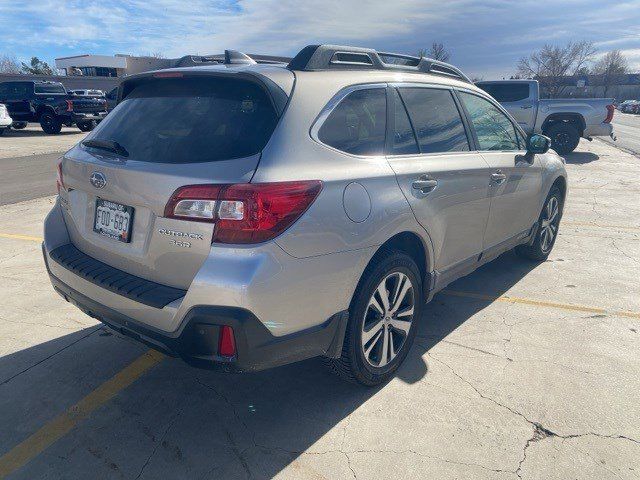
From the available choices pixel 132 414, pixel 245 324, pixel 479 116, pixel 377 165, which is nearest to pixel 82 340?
pixel 132 414

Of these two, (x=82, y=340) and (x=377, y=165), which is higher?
(x=377, y=165)

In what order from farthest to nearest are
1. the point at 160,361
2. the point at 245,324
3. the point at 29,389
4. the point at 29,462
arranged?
the point at 160,361, the point at 29,389, the point at 29,462, the point at 245,324

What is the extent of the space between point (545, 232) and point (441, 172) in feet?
8.40

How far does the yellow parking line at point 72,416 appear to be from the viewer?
7.82 feet

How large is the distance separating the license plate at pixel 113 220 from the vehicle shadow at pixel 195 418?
98 centimetres

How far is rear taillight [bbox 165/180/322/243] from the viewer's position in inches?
84.3

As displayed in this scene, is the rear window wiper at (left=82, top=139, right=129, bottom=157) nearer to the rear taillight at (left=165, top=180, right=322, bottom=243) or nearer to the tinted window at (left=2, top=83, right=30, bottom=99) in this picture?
the rear taillight at (left=165, top=180, right=322, bottom=243)

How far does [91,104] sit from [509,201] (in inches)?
756

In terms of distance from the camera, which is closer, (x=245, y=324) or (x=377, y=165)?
(x=245, y=324)

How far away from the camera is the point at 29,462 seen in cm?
236

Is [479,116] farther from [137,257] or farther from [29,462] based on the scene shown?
[29,462]

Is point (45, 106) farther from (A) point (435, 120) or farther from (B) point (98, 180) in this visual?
(A) point (435, 120)

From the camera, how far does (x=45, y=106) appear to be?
1986 cm

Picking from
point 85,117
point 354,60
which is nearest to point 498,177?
point 354,60
